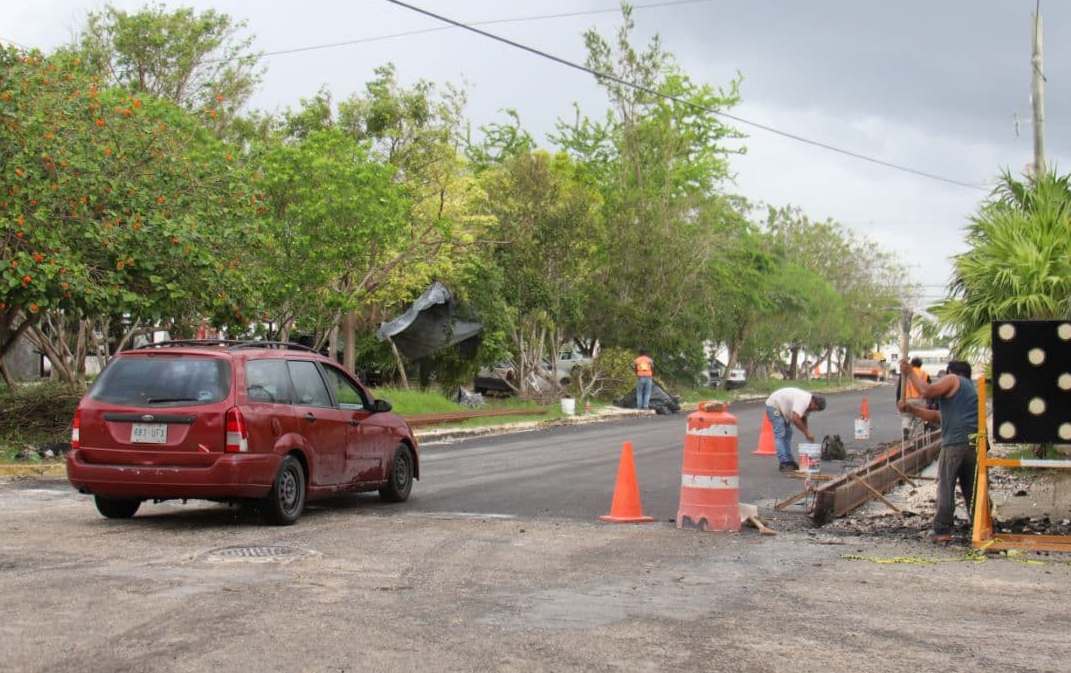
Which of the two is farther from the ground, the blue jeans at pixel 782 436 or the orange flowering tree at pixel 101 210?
the orange flowering tree at pixel 101 210

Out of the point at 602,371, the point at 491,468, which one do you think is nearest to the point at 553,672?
the point at 491,468

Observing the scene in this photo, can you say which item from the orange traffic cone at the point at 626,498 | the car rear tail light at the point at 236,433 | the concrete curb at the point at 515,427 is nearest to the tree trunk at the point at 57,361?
the concrete curb at the point at 515,427

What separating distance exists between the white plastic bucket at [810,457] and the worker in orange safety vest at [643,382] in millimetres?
21643

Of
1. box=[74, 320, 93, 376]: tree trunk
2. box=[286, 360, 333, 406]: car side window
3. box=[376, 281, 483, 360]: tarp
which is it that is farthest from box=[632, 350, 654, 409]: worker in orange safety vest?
box=[286, 360, 333, 406]: car side window

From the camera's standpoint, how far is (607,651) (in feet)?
21.8

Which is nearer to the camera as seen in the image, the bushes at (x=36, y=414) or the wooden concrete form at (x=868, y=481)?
the wooden concrete form at (x=868, y=481)

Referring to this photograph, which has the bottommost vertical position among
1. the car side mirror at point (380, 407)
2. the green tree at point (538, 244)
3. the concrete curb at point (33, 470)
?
the concrete curb at point (33, 470)

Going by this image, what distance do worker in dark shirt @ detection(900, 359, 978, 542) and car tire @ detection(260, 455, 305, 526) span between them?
5555 millimetres

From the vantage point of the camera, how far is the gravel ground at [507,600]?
650 cm

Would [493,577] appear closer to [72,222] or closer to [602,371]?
[72,222]

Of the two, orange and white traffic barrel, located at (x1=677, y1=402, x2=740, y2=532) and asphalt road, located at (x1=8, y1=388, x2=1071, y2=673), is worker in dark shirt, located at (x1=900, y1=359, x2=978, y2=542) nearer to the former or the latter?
asphalt road, located at (x1=8, y1=388, x2=1071, y2=673)

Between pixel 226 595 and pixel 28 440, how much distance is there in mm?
12629

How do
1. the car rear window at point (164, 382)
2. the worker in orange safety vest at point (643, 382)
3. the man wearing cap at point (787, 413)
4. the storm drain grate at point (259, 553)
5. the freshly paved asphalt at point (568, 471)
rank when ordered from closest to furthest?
1. the storm drain grate at point (259, 553)
2. the car rear window at point (164, 382)
3. the freshly paved asphalt at point (568, 471)
4. the man wearing cap at point (787, 413)
5. the worker in orange safety vest at point (643, 382)

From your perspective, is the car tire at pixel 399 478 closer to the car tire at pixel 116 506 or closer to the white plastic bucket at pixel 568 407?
the car tire at pixel 116 506
